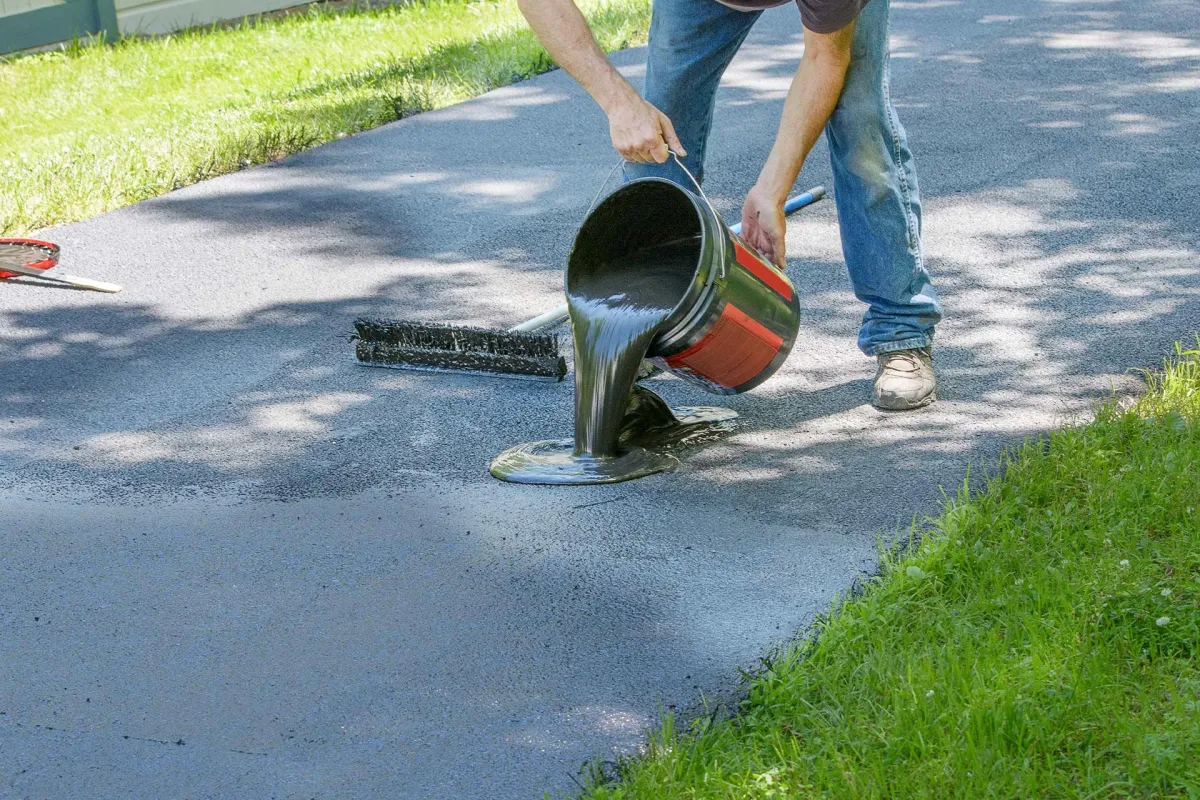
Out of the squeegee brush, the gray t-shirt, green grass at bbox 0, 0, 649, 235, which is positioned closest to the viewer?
the gray t-shirt

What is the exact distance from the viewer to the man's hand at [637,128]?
2980 millimetres

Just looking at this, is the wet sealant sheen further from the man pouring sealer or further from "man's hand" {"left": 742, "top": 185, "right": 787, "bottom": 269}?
the man pouring sealer

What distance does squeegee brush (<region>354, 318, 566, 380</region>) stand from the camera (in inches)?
149

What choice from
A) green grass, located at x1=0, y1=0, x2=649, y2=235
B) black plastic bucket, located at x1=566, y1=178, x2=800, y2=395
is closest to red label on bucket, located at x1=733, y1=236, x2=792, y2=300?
black plastic bucket, located at x1=566, y1=178, x2=800, y2=395

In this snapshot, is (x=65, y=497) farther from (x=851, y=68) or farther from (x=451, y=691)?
(x=851, y=68)

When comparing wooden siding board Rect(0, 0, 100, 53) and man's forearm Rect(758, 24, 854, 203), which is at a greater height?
wooden siding board Rect(0, 0, 100, 53)

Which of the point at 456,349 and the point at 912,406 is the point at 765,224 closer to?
the point at 912,406

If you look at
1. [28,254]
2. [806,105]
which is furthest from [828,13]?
[28,254]

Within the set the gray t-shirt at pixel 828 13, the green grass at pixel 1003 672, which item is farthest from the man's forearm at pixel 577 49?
the green grass at pixel 1003 672

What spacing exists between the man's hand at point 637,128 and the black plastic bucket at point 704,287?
117 millimetres

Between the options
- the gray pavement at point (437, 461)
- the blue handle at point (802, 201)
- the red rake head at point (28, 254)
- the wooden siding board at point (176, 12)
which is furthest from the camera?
the wooden siding board at point (176, 12)

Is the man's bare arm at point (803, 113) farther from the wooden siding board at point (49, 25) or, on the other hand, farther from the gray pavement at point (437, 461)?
the wooden siding board at point (49, 25)

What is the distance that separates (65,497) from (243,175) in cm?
278

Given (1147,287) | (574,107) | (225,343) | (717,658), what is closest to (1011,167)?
(1147,287)
